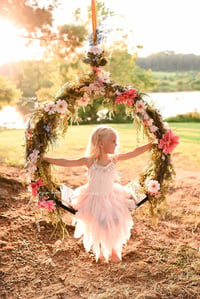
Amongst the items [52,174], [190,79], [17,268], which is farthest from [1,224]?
[190,79]

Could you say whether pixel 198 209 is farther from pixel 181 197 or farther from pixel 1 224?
pixel 1 224

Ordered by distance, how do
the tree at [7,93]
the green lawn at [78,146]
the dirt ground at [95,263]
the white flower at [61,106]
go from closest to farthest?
the dirt ground at [95,263] → the white flower at [61,106] → the tree at [7,93] → the green lawn at [78,146]

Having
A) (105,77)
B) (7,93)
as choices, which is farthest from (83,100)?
(7,93)

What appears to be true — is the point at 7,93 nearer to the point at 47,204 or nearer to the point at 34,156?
the point at 34,156

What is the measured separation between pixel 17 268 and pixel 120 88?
1947mm

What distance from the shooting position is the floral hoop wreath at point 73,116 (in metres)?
3.41

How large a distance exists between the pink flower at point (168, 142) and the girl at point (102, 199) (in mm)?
185

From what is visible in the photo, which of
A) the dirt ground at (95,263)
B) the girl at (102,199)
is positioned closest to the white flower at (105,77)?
the girl at (102,199)

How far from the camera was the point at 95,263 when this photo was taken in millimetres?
3594

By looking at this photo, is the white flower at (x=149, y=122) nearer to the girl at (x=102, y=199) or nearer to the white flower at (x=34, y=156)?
the girl at (x=102, y=199)

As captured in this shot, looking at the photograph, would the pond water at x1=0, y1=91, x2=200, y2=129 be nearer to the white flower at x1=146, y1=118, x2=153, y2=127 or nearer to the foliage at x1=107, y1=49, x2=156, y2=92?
the foliage at x1=107, y1=49, x2=156, y2=92

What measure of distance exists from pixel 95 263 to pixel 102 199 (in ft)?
2.21

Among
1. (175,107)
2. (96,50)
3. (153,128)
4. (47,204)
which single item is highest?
(96,50)

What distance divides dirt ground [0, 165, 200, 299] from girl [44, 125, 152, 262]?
0.89 ft
